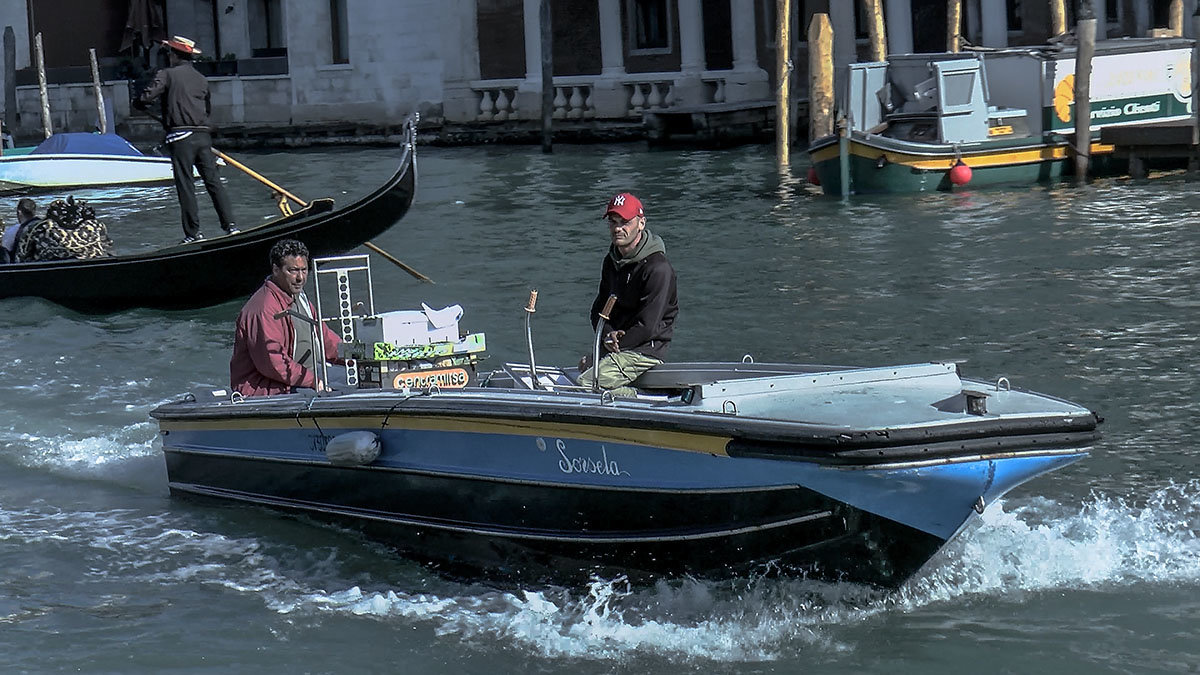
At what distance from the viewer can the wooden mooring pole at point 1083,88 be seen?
15.3 metres

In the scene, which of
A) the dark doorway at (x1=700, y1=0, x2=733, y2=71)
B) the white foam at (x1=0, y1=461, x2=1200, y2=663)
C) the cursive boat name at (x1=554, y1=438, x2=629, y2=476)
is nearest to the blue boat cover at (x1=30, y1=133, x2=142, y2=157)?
the dark doorway at (x1=700, y1=0, x2=733, y2=71)

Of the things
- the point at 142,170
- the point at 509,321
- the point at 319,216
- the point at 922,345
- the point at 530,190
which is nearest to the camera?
the point at 922,345

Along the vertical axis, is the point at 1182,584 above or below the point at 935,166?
below

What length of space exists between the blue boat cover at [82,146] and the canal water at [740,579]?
199 inches

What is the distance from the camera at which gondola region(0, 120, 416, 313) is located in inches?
440

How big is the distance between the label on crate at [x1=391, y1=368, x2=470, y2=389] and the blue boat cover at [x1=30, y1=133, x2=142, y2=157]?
15.1 m

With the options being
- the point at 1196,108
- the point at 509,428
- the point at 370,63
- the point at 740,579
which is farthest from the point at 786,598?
the point at 370,63

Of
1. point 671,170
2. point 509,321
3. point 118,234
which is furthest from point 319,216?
point 671,170

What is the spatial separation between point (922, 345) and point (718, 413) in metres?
4.49

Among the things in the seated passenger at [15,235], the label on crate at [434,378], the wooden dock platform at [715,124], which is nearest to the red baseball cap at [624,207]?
the label on crate at [434,378]

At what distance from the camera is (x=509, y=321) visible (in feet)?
34.2

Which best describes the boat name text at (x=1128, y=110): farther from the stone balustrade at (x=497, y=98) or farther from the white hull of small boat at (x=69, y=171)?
the white hull of small boat at (x=69, y=171)

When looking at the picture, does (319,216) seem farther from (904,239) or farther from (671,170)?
(671,170)

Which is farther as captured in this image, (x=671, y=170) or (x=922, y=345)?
(x=671, y=170)
